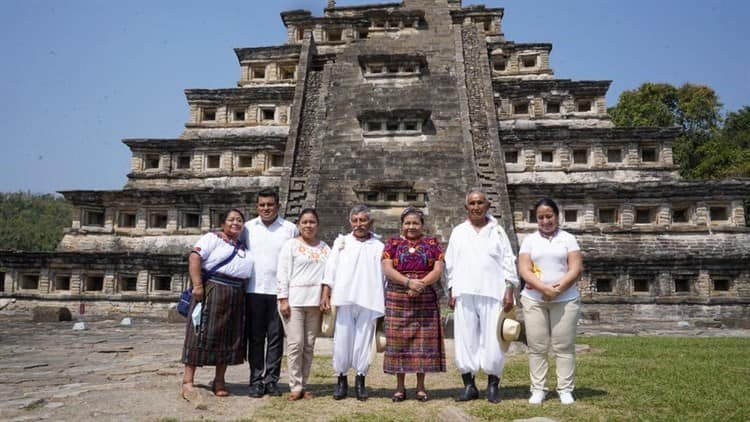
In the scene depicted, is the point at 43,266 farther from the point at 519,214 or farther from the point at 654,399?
the point at 654,399

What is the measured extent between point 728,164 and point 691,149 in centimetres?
387

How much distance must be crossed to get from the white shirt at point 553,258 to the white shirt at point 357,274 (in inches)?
65.1

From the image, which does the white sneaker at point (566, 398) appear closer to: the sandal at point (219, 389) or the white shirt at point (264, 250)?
the white shirt at point (264, 250)

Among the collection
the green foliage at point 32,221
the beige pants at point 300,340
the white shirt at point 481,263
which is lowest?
the beige pants at point 300,340

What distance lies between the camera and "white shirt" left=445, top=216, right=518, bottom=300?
647 cm

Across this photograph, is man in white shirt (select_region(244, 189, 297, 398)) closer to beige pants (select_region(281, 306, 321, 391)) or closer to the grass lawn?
beige pants (select_region(281, 306, 321, 391))

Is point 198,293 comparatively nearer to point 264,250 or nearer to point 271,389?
point 264,250

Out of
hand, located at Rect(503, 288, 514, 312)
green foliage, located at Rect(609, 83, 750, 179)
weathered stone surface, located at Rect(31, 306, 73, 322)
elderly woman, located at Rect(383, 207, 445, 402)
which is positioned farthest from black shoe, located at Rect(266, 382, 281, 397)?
green foliage, located at Rect(609, 83, 750, 179)

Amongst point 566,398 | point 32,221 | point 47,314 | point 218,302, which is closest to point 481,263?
point 566,398

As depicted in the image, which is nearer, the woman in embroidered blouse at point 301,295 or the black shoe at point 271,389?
the woman in embroidered blouse at point 301,295

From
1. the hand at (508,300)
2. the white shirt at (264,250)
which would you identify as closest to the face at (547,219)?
the hand at (508,300)

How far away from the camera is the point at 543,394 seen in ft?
20.4

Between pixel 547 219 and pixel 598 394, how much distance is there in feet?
6.76

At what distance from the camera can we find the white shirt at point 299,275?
6660 millimetres
